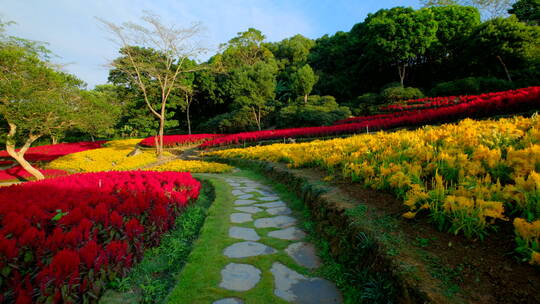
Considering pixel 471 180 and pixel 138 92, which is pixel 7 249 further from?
pixel 138 92

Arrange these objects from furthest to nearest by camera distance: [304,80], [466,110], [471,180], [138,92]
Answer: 1. [304,80]
2. [138,92]
3. [466,110]
4. [471,180]

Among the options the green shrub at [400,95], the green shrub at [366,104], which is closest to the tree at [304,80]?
the green shrub at [366,104]

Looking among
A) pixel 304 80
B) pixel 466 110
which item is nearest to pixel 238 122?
pixel 304 80

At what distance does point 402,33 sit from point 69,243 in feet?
93.0

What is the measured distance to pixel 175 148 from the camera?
58.0ft

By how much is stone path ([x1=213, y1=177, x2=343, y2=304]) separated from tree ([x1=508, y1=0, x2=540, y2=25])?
3299 centimetres

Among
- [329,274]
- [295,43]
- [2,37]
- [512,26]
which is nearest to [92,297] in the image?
[329,274]

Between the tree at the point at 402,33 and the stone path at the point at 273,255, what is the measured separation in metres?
25.6

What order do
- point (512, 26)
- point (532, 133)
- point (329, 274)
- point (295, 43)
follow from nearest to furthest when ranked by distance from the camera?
point (329, 274), point (532, 133), point (512, 26), point (295, 43)

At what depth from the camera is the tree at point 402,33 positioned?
22312 millimetres

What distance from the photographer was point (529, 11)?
22.8m

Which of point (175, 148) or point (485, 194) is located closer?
point (485, 194)

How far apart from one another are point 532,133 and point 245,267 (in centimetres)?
299

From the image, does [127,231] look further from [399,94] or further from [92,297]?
[399,94]
